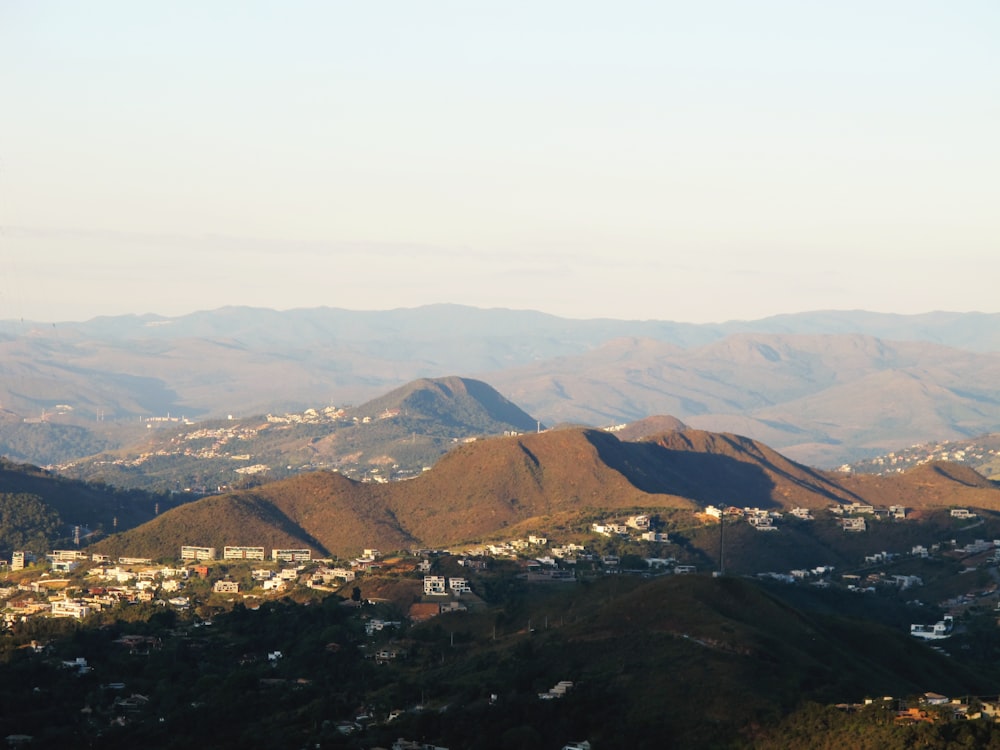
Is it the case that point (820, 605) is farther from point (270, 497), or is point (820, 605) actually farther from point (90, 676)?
point (270, 497)

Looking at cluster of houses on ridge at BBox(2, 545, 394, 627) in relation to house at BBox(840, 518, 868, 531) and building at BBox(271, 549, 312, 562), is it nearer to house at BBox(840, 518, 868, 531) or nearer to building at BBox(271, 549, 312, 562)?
building at BBox(271, 549, 312, 562)

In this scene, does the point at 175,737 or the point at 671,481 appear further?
the point at 671,481

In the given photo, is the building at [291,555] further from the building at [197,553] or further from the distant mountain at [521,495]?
the building at [197,553]

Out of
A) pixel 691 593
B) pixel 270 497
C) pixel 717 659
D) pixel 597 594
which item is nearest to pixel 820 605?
pixel 597 594

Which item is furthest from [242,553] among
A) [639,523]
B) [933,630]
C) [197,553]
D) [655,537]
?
[933,630]

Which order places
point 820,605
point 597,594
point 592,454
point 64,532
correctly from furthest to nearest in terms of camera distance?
point 592,454 < point 64,532 < point 820,605 < point 597,594
